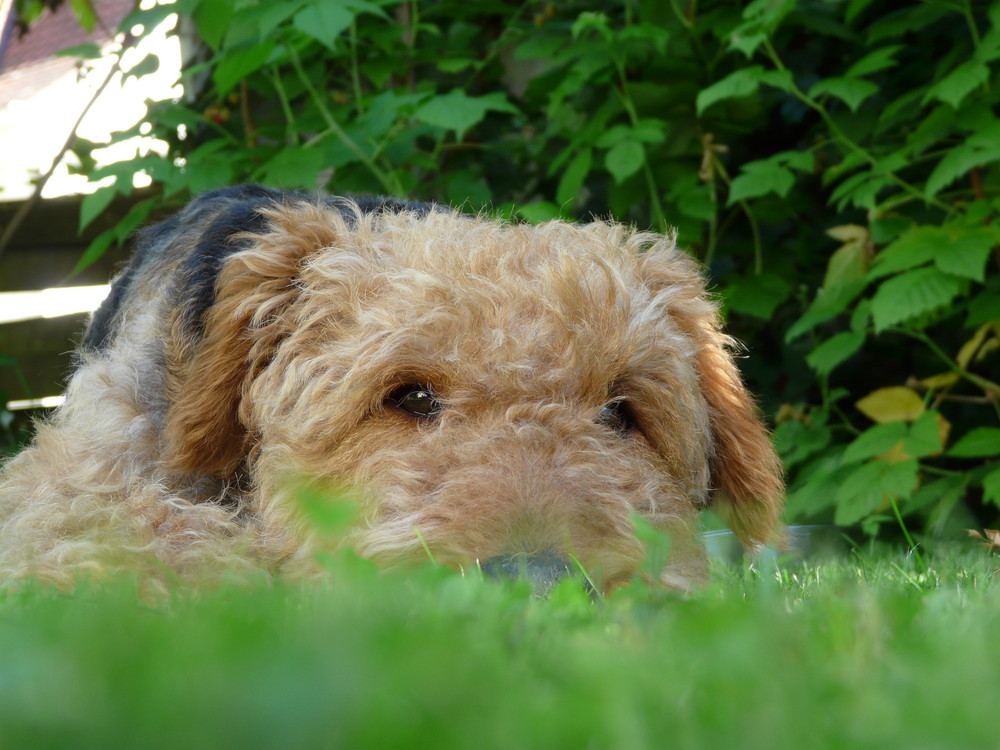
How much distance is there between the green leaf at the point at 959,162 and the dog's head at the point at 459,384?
112 centimetres

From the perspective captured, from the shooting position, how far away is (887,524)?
383 cm

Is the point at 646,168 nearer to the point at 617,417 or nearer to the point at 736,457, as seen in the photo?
the point at 736,457

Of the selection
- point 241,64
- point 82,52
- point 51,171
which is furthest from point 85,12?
point 241,64

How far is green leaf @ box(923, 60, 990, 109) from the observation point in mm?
3076

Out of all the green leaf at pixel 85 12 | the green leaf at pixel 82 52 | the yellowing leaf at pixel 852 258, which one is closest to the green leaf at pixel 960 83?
the yellowing leaf at pixel 852 258

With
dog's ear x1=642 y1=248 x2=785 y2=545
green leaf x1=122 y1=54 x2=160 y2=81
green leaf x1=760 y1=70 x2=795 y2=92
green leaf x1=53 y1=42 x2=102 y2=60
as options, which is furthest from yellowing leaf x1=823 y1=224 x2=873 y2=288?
green leaf x1=53 y1=42 x2=102 y2=60

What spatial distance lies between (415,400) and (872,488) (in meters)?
1.82

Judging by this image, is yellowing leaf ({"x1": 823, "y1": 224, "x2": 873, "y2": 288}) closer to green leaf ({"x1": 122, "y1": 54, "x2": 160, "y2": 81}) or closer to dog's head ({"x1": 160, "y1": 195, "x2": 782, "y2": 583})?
dog's head ({"x1": 160, "y1": 195, "x2": 782, "y2": 583})

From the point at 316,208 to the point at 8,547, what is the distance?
3.43ft

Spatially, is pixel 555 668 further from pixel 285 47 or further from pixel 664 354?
pixel 285 47

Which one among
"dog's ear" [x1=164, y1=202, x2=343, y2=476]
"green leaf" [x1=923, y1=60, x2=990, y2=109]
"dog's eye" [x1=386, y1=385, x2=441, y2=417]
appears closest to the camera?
"dog's eye" [x1=386, y1=385, x2=441, y2=417]

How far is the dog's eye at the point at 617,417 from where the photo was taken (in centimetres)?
218

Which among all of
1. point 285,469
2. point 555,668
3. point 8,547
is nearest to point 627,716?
point 555,668

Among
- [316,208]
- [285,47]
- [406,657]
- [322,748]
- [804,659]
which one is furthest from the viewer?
[285,47]
